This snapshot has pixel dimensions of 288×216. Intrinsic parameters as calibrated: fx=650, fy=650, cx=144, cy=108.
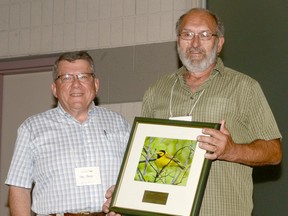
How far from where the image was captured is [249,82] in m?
3.48

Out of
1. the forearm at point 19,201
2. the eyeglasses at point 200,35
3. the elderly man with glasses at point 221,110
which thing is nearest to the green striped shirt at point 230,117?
the elderly man with glasses at point 221,110

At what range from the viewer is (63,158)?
3770 mm

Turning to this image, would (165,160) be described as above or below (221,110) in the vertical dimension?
below

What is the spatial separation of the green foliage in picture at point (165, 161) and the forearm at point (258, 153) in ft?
0.76

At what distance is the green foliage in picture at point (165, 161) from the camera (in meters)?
3.25

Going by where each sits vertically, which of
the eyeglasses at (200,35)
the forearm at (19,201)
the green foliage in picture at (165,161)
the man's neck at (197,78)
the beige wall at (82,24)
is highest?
the beige wall at (82,24)

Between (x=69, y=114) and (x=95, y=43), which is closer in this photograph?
(x=69, y=114)

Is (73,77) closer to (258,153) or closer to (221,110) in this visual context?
(221,110)

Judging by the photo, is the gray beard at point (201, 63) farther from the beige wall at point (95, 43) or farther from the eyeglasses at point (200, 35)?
the beige wall at point (95, 43)

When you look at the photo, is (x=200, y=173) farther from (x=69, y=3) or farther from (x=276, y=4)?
(x=69, y=3)

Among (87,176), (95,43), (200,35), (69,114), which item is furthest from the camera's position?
(95,43)

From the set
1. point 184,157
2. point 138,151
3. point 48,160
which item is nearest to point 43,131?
point 48,160

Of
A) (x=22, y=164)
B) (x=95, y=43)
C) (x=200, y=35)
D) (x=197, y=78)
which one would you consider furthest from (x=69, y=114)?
(x=95, y=43)

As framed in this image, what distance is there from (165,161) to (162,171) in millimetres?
53
